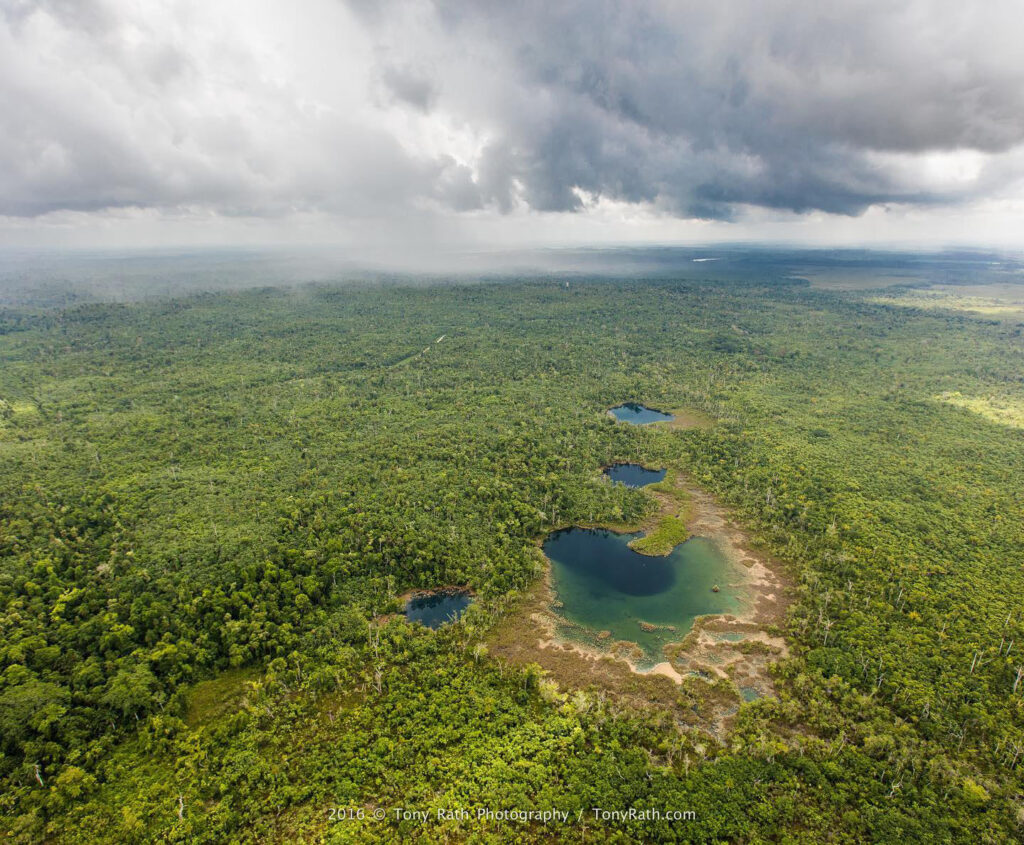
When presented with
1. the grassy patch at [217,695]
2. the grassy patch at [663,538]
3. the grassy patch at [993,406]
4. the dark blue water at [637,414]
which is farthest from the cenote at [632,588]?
the grassy patch at [993,406]

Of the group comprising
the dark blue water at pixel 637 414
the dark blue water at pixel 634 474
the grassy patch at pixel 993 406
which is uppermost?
the grassy patch at pixel 993 406

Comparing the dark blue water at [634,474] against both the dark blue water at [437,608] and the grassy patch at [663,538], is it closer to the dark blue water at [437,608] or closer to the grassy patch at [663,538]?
the grassy patch at [663,538]

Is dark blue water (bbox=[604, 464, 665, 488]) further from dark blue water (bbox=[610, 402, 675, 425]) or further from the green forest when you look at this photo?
dark blue water (bbox=[610, 402, 675, 425])

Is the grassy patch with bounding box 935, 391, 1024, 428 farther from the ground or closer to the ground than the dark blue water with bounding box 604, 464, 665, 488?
farther from the ground

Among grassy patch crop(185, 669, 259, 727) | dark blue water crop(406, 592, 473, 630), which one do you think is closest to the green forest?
grassy patch crop(185, 669, 259, 727)

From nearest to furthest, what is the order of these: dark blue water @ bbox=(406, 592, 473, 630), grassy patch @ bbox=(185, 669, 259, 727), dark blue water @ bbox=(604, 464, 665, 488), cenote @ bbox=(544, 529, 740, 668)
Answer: grassy patch @ bbox=(185, 669, 259, 727) → cenote @ bbox=(544, 529, 740, 668) → dark blue water @ bbox=(406, 592, 473, 630) → dark blue water @ bbox=(604, 464, 665, 488)

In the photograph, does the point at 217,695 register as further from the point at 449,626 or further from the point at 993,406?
the point at 993,406
